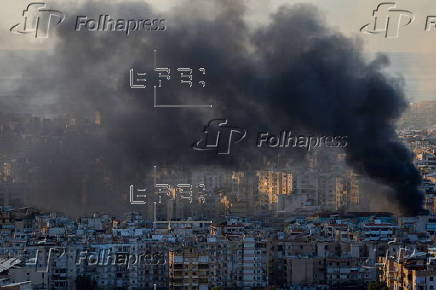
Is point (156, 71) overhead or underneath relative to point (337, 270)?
overhead

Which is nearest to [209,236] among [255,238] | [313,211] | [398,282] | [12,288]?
[255,238]

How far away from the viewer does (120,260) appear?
1847cm

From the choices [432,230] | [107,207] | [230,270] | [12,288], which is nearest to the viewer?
[12,288]

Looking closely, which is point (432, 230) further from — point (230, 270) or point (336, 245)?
point (230, 270)

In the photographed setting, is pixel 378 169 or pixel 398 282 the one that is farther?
pixel 378 169

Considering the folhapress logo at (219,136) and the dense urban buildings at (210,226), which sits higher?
the folhapress logo at (219,136)

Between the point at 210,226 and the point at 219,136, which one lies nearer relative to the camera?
the point at 210,226

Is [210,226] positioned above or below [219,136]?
below

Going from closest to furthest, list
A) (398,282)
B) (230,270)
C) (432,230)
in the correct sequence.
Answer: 1. (398,282)
2. (230,270)
3. (432,230)

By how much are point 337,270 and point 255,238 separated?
3.67 ft

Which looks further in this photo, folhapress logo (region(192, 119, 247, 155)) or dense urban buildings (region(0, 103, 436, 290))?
folhapress logo (region(192, 119, 247, 155))

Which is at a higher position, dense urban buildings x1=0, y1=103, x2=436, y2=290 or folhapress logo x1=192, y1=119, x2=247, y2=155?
folhapress logo x1=192, y1=119, x2=247, y2=155

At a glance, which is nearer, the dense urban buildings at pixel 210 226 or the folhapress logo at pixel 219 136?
the dense urban buildings at pixel 210 226

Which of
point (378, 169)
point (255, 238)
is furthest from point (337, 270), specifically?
point (378, 169)
